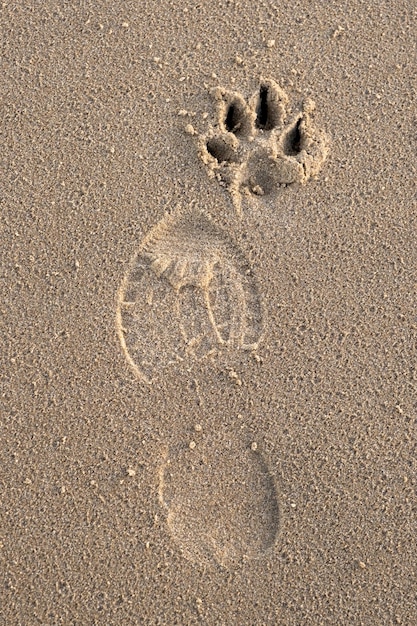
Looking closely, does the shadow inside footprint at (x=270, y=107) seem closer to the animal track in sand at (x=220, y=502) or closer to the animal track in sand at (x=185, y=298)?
the animal track in sand at (x=185, y=298)

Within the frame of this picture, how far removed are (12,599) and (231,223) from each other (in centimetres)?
105

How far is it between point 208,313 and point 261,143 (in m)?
0.45

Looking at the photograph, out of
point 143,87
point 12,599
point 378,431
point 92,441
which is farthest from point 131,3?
point 12,599

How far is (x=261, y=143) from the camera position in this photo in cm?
172

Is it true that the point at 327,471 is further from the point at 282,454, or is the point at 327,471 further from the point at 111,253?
the point at 111,253

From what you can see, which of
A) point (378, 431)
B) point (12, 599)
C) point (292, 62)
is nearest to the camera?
point (12, 599)

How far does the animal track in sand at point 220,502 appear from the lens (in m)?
1.63

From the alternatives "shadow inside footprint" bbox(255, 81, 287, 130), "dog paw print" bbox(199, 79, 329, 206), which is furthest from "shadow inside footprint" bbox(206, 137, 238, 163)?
"shadow inside footprint" bbox(255, 81, 287, 130)

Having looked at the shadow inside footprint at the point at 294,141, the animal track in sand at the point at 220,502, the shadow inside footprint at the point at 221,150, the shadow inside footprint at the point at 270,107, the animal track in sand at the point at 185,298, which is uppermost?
the shadow inside footprint at the point at 270,107

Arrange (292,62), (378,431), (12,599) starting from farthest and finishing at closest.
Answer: (292,62), (378,431), (12,599)

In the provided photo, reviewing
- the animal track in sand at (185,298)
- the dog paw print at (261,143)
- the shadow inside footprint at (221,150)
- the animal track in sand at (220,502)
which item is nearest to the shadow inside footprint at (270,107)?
the dog paw print at (261,143)

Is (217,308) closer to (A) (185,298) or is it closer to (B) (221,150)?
(A) (185,298)

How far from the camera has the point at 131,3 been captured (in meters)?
1.81

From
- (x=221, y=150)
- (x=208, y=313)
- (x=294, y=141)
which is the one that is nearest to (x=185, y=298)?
(x=208, y=313)
